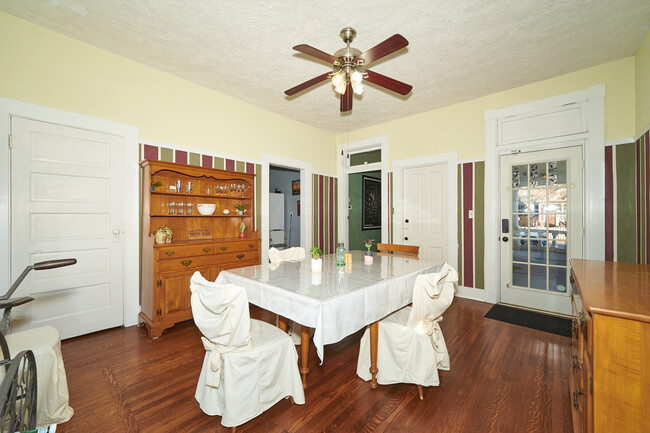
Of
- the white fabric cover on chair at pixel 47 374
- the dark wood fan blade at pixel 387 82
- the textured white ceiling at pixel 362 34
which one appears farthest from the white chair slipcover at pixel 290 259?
the textured white ceiling at pixel 362 34

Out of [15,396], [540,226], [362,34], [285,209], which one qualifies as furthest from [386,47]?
[285,209]

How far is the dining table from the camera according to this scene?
1572mm

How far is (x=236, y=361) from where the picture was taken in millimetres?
1609

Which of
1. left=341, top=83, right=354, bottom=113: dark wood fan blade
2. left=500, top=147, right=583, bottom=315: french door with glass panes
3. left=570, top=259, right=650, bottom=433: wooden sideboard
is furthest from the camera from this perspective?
left=500, top=147, right=583, bottom=315: french door with glass panes

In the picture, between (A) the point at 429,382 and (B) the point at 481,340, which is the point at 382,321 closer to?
(A) the point at 429,382

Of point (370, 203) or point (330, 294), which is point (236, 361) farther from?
point (370, 203)

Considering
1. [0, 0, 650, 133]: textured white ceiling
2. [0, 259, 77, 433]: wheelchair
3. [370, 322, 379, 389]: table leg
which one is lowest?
[370, 322, 379, 389]: table leg

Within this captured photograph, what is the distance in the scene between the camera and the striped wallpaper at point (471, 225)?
4.09m

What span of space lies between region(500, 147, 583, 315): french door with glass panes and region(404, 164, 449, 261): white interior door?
2.71 feet

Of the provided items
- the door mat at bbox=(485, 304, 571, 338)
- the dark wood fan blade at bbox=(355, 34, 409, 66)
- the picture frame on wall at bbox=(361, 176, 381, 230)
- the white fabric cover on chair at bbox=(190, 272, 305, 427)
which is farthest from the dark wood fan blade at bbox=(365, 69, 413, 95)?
the picture frame on wall at bbox=(361, 176, 381, 230)

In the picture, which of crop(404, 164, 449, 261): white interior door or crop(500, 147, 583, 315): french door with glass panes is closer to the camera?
crop(500, 147, 583, 315): french door with glass panes

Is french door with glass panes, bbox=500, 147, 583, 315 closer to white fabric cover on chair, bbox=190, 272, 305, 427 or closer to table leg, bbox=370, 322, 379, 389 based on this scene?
table leg, bbox=370, 322, 379, 389

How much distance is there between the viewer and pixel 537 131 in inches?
143

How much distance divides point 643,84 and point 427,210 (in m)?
2.68
